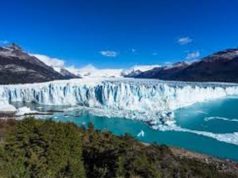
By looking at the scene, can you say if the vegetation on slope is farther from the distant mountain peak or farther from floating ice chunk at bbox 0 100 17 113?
the distant mountain peak

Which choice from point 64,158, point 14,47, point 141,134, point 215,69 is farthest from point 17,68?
point 64,158

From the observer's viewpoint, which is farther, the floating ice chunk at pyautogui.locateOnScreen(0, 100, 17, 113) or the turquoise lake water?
the floating ice chunk at pyautogui.locateOnScreen(0, 100, 17, 113)

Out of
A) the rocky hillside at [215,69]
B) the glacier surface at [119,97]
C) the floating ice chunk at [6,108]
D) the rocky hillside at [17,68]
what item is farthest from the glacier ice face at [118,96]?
the rocky hillside at [215,69]

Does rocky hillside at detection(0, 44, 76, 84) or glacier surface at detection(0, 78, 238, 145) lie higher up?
rocky hillside at detection(0, 44, 76, 84)

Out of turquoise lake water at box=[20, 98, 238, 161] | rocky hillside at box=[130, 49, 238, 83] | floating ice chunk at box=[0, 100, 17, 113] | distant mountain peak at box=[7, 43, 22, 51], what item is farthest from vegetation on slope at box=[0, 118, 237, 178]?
distant mountain peak at box=[7, 43, 22, 51]

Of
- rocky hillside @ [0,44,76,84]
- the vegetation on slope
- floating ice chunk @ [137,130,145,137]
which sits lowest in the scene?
floating ice chunk @ [137,130,145,137]

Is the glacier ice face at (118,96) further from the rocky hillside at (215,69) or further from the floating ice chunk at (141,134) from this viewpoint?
the rocky hillside at (215,69)

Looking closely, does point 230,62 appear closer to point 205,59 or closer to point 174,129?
point 205,59

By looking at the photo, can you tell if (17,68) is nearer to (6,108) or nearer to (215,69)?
(6,108)
